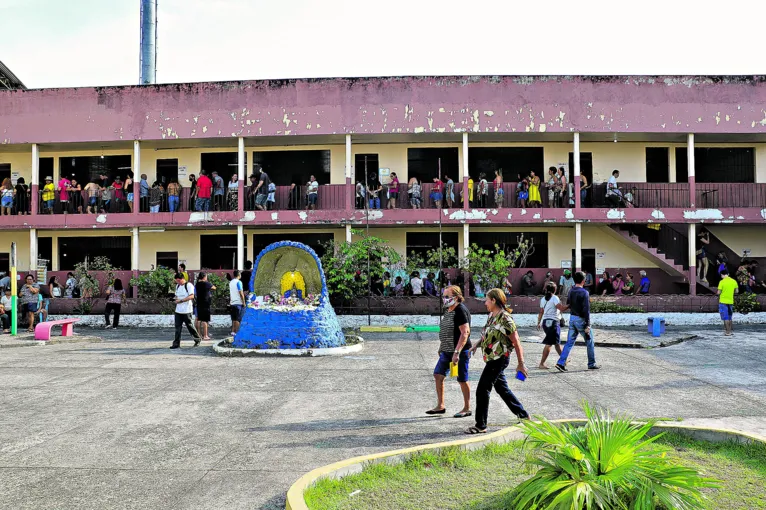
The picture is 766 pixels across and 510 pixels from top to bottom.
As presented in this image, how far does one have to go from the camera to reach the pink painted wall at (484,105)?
20.4 meters

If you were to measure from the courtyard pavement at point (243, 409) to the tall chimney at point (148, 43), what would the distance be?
1980 cm

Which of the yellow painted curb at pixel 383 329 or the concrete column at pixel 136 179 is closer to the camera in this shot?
the yellow painted curb at pixel 383 329

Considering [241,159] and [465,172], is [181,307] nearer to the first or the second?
[241,159]

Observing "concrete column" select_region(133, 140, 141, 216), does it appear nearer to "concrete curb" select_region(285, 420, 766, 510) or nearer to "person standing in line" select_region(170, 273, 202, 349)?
"person standing in line" select_region(170, 273, 202, 349)

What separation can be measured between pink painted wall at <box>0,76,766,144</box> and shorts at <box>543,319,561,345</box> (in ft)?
36.7

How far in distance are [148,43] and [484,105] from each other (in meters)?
Answer: 17.5

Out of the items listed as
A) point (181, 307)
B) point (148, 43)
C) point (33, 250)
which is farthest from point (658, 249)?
point (148, 43)

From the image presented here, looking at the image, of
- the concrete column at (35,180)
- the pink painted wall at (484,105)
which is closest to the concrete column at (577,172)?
the pink painted wall at (484,105)

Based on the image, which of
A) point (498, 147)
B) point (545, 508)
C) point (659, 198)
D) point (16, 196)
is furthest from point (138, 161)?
point (545, 508)

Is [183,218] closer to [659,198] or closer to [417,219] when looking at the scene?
[417,219]

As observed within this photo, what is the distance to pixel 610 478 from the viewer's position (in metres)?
3.68

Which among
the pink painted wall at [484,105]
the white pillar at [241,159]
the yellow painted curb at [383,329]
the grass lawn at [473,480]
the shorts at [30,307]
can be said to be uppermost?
the pink painted wall at [484,105]

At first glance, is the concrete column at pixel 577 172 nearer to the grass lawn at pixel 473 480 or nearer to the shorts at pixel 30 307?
the grass lawn at pixel 473 480

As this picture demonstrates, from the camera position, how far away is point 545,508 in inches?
143
